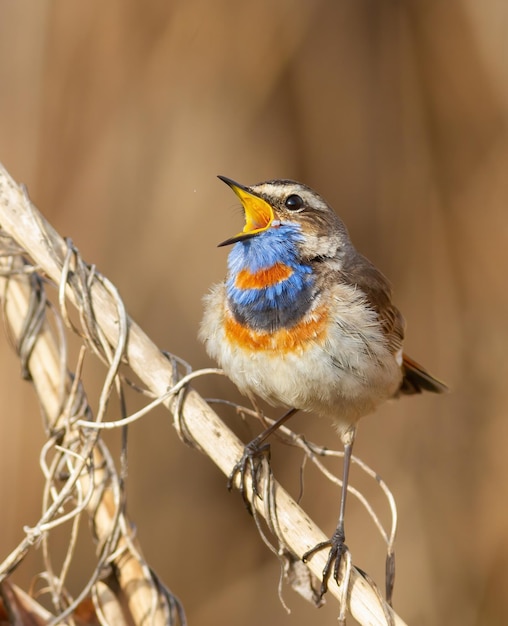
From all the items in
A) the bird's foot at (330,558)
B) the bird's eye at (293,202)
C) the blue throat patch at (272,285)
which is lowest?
the bird's foot at (330,558)

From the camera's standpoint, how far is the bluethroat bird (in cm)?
244

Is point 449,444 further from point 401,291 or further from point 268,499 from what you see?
point 268,499

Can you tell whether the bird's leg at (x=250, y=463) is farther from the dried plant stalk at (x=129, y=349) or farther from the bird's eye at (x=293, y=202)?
the bird's eye at (x=293, y=202)

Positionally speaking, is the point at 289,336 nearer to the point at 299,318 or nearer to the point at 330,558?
the point at 299,318

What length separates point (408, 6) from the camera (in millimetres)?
4102

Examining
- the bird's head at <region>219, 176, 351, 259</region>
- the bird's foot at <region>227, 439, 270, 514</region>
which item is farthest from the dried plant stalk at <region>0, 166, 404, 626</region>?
the bird's head at <region>219, 176, 351, 259</region>

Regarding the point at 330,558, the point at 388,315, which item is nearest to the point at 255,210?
the point at 388,315

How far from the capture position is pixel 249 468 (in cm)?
218

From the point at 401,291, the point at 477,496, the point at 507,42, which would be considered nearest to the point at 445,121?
the point at 507,42

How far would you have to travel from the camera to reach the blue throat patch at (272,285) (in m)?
2.48

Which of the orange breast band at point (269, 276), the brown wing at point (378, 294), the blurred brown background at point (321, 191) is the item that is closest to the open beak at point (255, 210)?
the orange breast band at point (269, 276)

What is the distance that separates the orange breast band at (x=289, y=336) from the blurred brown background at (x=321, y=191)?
1.63 meters

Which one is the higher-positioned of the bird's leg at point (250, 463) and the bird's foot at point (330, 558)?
the bird's leg at point (250, 463)

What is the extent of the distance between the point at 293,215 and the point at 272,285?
0.28 m
